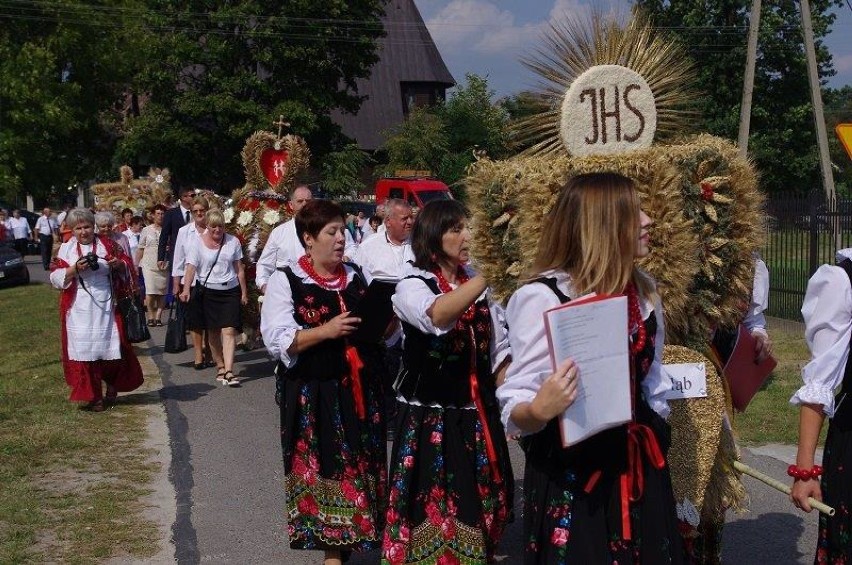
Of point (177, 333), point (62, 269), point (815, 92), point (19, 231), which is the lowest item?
point (177, 333)

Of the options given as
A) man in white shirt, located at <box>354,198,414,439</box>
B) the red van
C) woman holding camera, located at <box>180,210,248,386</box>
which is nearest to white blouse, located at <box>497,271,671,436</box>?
man in white shirt, located at <box>354,198,414,439</box>

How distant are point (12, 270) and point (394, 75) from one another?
116 feet

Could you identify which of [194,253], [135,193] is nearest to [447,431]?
[194,253]

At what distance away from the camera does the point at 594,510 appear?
3.22m

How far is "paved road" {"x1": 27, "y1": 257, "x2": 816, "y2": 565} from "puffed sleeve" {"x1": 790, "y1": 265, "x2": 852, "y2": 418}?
238 cm

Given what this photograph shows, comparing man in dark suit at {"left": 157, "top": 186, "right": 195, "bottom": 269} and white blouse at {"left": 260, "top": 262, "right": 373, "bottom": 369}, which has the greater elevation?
man in dark suit at {"left": 157, "top": 186, "right": 195, "bottom": 269}

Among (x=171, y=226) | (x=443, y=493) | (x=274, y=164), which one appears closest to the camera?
(x=443, y=493)

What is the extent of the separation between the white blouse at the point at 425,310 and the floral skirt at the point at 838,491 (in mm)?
1518

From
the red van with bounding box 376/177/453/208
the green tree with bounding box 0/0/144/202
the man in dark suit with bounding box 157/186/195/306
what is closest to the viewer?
the man in dark suit with bounding box 157/186/195/306

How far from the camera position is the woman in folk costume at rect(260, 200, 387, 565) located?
17.7ft

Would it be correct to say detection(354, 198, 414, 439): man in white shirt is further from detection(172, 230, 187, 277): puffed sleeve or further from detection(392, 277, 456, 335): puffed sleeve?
detection(172, 230, 187, 277): puffed sleeve

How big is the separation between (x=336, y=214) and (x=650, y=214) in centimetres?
177

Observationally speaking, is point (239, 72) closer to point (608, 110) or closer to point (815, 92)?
point (815, 92)

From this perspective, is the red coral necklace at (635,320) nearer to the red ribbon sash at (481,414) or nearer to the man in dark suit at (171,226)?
the red ribbon sash at (481,414)
